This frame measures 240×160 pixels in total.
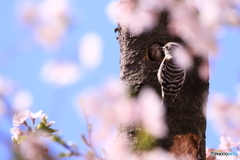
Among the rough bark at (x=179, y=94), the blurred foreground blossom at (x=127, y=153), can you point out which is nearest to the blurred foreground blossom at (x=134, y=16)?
the rough bark at (x=179, y=94)

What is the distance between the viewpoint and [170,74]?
3.36 meters

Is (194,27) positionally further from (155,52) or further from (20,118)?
(20,118)

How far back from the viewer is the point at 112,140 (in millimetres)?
2963

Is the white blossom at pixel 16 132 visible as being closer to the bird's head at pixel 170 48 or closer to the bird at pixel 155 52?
the bird at pixel 155 52

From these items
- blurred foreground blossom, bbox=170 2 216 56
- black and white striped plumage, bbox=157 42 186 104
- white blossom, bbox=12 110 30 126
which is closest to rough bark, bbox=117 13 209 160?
black and white striped plumage, bbox=157 42 186 104

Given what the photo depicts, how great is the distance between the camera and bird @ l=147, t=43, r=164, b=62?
3.31 metres

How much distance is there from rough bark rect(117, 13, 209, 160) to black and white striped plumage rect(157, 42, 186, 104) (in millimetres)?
42

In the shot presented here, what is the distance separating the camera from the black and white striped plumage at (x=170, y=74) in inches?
118

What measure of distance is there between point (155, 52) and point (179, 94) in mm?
639

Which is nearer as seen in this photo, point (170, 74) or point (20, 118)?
point (20, 118)

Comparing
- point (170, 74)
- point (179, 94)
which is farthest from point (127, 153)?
point (170, 74)

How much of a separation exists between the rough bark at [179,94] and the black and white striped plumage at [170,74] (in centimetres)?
4

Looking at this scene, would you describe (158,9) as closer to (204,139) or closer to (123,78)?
(123,78)

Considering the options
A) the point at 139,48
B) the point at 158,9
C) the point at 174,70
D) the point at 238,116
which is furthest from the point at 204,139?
the point at 158,9
